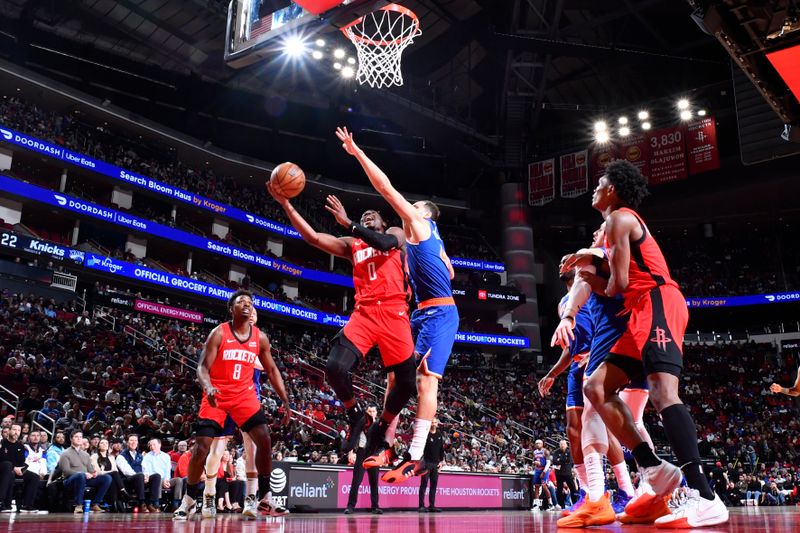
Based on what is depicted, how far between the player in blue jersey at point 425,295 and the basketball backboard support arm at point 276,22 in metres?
3.65

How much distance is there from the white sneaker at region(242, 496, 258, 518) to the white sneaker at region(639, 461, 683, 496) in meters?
4.35

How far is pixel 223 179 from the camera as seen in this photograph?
35.3 meters

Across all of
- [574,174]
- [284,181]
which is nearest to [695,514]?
[284,181]

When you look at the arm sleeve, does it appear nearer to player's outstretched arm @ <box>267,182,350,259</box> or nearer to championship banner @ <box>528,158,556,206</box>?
player's outstretched arm @ <box>267,182,350,259</box>

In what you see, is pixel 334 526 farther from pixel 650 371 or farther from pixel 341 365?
pixel 650 371

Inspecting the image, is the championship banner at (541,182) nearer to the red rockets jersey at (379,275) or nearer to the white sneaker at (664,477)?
the red rockets jersey at (379,275)

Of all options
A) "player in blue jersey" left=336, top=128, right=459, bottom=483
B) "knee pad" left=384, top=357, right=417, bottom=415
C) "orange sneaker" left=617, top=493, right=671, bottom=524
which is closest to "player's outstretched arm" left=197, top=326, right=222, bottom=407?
"player in blue jersey" left=336, top=128, right=459, bottom=483

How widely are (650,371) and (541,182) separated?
33.0m

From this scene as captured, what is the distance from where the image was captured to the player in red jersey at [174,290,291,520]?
23.1 feet

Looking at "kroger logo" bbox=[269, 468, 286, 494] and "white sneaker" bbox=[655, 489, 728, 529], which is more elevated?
"white sneaker" bbox=[655, 489, 728, 529]

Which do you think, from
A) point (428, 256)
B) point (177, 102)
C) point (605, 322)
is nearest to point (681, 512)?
point (605, 322)

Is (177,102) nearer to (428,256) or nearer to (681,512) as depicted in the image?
(428,256)

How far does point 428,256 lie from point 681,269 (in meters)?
37.6

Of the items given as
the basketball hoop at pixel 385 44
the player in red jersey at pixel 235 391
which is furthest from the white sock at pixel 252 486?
the basketball hoop at pixel 385 44
